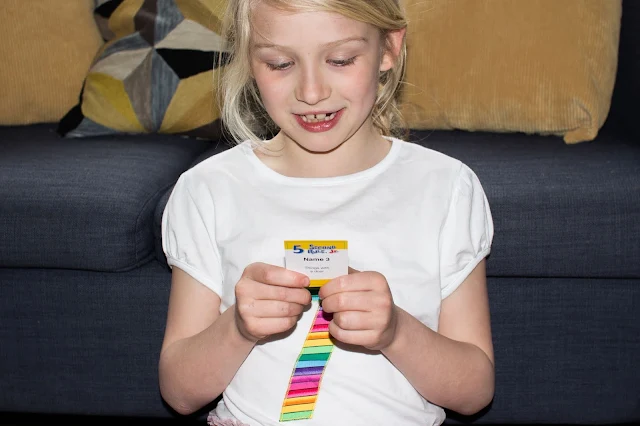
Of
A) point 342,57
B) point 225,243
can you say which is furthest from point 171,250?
point 342,57

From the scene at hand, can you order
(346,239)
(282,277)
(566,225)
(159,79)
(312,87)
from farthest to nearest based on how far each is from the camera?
(159,79), (566,225), (346,239), (312,87), (282,277)

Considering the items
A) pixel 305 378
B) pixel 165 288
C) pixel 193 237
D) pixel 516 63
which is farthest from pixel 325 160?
pixel 516 63

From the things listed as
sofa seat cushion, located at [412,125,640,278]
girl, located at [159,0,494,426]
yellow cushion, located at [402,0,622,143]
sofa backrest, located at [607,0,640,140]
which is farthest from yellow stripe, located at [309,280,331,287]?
sofa backrest, located at [607,0,640,140]

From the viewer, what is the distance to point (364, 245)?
1.30 metres

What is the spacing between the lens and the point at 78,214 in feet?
5.61

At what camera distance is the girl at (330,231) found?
48.0 inches

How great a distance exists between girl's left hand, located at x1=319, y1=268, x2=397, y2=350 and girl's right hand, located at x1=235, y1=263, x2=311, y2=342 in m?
0.03

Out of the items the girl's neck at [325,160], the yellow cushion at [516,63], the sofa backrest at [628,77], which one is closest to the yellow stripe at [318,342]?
the girl's neck at [325,160]

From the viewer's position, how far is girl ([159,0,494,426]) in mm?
1219

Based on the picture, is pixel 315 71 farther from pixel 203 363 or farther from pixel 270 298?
pixel 203 363

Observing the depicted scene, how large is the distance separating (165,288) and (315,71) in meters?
0.71

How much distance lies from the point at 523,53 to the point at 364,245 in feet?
3.10

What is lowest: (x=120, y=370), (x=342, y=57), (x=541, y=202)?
(x=120, y=370)

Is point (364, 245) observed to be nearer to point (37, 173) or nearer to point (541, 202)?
point (541, 202)
